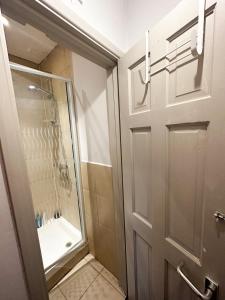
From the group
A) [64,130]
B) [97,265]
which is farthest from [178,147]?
[97,265]

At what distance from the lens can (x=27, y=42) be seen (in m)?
1.51

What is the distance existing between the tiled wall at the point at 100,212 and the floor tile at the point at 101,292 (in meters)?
0.12

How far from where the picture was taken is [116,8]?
0.88m

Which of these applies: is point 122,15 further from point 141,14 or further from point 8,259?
point 8,259

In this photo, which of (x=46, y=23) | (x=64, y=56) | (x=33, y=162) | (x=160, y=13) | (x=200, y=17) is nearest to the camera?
(x=200, y=17)

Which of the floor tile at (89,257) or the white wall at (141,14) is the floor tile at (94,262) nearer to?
the floor tile at (89,257)

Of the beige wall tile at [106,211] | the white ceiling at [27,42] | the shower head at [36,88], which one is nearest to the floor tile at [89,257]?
the beige wall tile at [106,211]

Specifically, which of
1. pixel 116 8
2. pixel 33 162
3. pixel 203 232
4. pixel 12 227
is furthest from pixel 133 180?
pixel 33 162

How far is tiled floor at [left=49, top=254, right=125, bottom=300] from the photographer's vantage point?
A: 4.22 feet

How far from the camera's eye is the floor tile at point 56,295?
1.29m

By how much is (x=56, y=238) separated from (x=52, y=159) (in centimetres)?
105

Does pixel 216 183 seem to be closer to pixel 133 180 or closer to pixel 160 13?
pixel 133 180

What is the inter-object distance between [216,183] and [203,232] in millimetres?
219

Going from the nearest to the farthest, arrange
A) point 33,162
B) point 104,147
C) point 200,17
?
1. point 200,17
2. point 104,147
3. point 33,162
